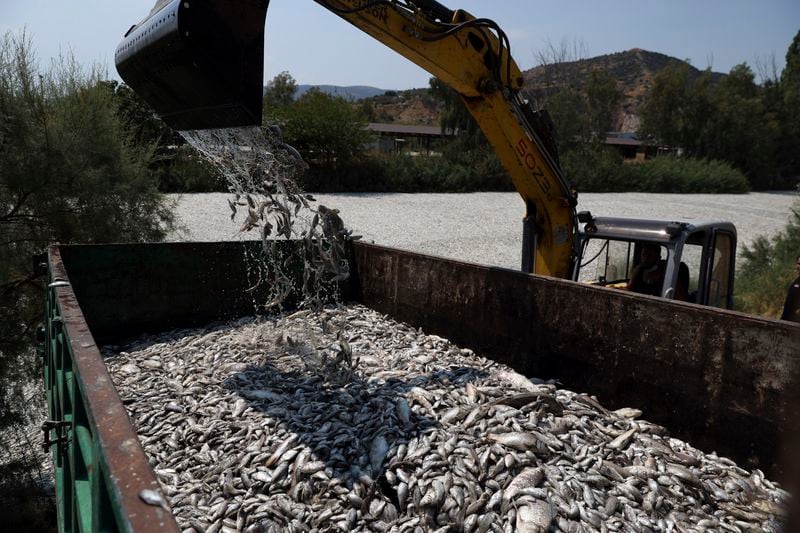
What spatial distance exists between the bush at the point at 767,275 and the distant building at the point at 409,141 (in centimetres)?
1700

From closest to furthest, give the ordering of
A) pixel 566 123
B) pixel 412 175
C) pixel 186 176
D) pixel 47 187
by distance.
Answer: pixel 47 187
pixel 186 176
pixel 412 175
pixel 566 123

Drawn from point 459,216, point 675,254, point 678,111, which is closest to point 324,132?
point 459,216

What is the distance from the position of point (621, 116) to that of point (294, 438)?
91.5m

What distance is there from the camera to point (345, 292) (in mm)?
6098

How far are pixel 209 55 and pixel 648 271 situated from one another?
11.6 feet

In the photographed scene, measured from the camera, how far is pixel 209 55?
2.96m

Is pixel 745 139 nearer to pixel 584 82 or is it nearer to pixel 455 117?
pixel 455 117

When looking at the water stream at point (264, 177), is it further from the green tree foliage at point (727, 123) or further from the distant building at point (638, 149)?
the distant building at point (638, 149)

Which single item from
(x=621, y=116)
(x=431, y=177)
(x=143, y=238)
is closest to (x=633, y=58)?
(x=621, y=116)

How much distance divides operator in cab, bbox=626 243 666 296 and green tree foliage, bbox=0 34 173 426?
20.5 ft

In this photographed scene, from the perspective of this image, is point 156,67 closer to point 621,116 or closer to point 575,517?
point 575,517

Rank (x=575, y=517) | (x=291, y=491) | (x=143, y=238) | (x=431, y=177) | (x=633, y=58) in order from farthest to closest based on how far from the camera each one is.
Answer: (x=633, y=58) < (x=431, y=177) < (x=143, y=238) < (x=291, y=491) < (x=575, y=517)

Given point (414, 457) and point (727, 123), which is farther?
point (727, 123)

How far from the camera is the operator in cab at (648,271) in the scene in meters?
4.64
